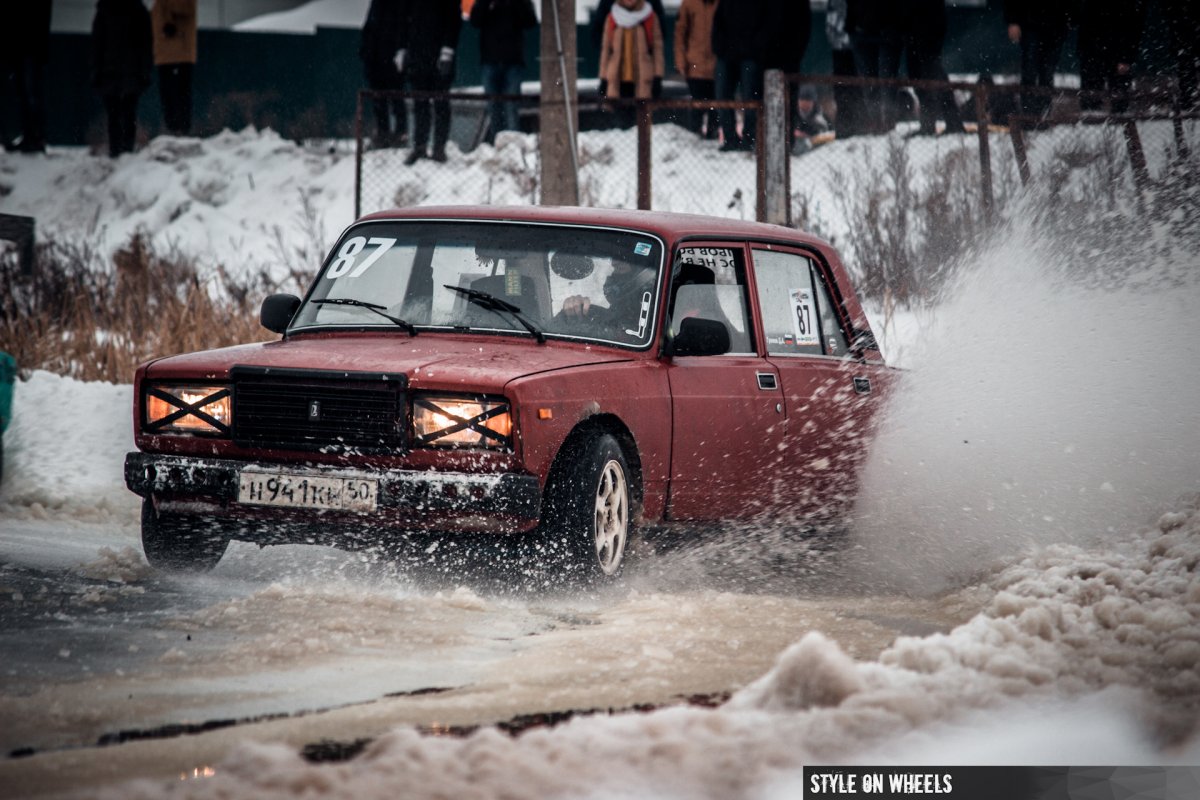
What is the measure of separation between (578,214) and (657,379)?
3.03ft

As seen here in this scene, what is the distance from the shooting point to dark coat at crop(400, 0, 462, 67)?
19.8 meters

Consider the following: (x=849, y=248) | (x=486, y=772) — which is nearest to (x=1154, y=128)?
(x=849, y=248)

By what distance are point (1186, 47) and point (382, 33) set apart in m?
8.78

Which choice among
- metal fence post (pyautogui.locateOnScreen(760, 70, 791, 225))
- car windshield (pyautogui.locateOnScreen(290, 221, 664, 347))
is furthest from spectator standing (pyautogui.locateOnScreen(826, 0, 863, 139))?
car windshield (pyautogui.locateOnScreen(290, 221, 664, 347))

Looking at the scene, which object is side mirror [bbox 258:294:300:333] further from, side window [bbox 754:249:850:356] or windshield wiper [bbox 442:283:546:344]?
side window [bbox 754:249:850:356]

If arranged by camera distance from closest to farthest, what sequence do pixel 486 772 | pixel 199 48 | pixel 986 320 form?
pixel 486 772 < pixel 986 320 < pixel 199 48

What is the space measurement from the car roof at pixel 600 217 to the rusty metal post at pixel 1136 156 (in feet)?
28.9

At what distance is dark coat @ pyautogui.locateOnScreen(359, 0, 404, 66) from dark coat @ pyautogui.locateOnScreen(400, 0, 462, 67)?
0.13 meters

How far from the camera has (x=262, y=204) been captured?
26.6 meters

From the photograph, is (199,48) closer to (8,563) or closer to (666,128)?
(666,128)

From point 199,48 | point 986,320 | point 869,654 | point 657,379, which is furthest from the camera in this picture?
point 199,48

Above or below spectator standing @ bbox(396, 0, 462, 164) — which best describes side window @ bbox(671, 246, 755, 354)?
below

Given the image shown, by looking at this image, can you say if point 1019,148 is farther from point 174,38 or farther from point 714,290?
point 174,38

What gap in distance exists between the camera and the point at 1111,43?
17484 mm
